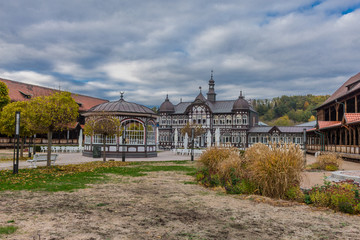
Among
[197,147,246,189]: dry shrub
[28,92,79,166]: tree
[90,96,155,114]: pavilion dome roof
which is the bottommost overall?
[197,147,246,189]: dry shrub

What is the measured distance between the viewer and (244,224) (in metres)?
5.90

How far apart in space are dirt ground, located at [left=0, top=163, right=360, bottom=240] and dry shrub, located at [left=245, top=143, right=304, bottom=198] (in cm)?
52

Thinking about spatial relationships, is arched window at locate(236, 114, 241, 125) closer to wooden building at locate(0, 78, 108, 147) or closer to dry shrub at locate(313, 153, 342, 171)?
wooden building at locate(0, 78, 108, 147)

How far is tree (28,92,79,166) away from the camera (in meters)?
15.1

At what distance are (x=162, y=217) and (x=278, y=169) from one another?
11.8 feet

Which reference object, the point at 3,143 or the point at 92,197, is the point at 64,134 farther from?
the point at 92,197

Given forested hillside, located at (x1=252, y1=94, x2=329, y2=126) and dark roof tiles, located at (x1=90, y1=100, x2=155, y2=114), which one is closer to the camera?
dark roof tiles, located at (x1=90, y1=100, x2=155, y2=114)

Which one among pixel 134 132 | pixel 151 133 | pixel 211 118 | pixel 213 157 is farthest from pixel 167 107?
pixel 213 157

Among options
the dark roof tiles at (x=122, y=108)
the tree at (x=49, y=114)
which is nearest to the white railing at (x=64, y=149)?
the dark roof tiles at (x=122, y=108)

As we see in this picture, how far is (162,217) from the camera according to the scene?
6.28 meters

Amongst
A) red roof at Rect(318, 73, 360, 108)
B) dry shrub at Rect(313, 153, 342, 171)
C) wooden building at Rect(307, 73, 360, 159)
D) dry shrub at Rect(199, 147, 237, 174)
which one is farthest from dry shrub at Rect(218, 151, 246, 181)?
red roof at Rect(318, 73, 360, 108)

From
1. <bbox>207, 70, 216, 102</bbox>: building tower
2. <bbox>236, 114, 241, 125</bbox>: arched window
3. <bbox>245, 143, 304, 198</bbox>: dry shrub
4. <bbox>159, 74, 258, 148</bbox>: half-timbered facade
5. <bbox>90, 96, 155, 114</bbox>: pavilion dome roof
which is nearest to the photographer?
<bbox>245, 143, 304, 198</bbox>: dry shrub

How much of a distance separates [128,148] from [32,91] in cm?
3216

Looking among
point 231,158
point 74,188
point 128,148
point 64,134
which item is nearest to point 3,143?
point 64,134
